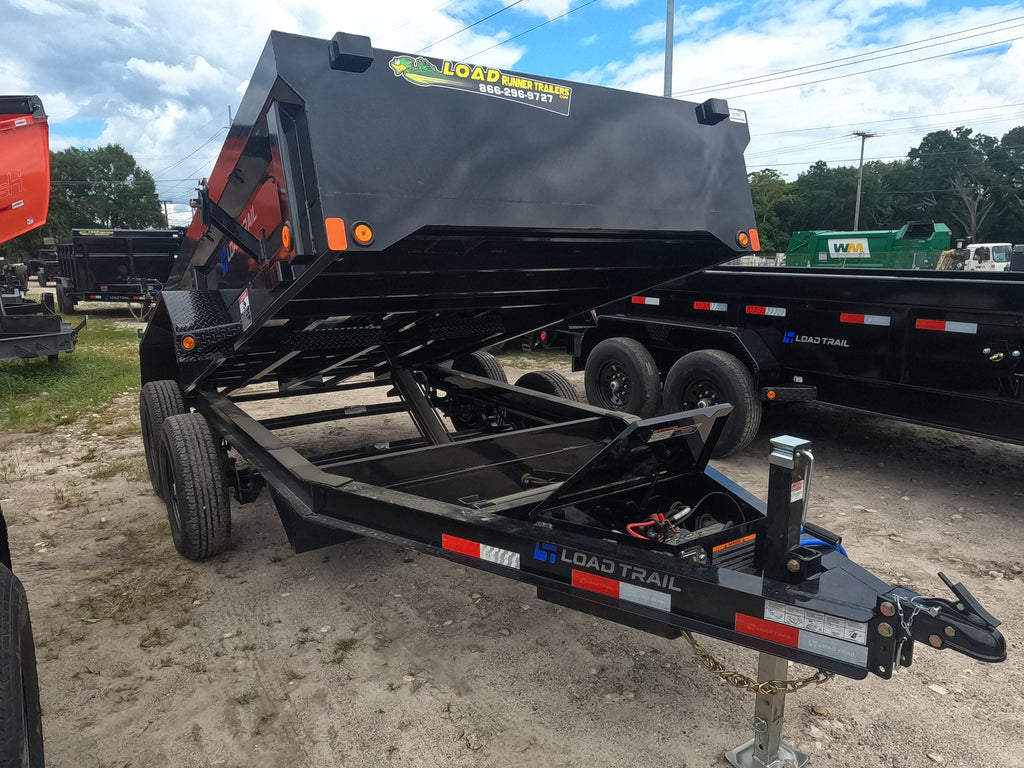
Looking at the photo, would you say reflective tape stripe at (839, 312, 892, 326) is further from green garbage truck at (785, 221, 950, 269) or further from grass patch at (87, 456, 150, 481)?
green garbage truck at (785, 221, 950, 269)

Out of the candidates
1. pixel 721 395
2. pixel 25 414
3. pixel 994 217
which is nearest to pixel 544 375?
pixel 721 395

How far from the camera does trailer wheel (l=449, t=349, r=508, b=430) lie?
17.8 feet

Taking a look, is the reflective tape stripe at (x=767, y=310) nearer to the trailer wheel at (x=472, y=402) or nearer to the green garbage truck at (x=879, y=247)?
the trailer wheel at (x=472, y=402)

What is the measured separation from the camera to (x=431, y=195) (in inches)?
98.5

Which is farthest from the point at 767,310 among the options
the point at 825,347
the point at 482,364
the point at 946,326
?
the point at 482,364

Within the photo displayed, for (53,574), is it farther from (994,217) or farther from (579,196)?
(994,217)

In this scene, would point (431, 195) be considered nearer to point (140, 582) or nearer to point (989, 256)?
point (140, 582)

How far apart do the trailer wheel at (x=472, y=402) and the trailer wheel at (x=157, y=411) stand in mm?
1923

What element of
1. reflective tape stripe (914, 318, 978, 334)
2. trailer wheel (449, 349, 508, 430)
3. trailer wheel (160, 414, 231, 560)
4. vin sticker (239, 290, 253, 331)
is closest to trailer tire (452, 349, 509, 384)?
trailer wheel (449, 349, 508, 430)

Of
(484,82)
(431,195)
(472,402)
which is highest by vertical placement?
(484,82)

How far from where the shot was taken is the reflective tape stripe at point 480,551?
2482mm

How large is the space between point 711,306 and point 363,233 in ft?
14.7

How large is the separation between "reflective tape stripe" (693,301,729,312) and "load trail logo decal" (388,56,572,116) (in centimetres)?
376

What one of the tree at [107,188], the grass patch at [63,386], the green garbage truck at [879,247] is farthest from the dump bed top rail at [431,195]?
the tree at [107,188]
